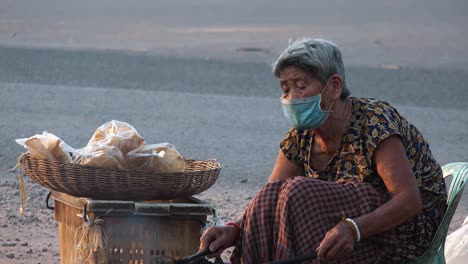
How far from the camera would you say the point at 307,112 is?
3.44 metres

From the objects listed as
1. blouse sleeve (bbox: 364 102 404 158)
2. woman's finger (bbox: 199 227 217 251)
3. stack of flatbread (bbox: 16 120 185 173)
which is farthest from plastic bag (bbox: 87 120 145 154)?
blouse sleeve (bbox: 364 102 404 158)

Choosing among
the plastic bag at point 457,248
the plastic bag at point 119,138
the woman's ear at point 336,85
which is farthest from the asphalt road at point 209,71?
the woman's ear at point 336,85

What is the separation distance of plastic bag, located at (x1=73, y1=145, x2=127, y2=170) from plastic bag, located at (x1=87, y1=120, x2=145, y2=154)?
0.05m

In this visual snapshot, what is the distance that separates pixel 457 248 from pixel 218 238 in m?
1.31

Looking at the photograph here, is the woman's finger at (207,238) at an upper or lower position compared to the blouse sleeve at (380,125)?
lower

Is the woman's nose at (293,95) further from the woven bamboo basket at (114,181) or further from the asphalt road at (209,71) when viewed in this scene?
the asphalt road at (209,71)

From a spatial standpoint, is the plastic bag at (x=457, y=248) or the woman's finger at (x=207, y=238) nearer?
the woman's finger at (x=207, y=238)

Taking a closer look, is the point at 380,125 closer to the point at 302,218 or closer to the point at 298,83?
the point at 298,83

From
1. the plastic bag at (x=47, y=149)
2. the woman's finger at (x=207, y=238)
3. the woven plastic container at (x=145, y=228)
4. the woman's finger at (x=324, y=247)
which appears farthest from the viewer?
the plastic bag at (x=47, y=149)

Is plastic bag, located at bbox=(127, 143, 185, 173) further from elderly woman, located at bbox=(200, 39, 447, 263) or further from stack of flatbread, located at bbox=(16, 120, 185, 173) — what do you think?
elderly woman, located at bbox=(200, 39, 447, 263)

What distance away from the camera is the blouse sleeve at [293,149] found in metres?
3.70

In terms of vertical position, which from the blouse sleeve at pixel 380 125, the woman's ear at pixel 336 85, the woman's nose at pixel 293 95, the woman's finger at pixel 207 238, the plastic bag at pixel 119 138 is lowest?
the woman's finger at pixel 207 238

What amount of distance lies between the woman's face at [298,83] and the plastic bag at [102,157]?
71 centimetres

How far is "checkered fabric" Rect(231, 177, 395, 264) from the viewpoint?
10.6 ft
